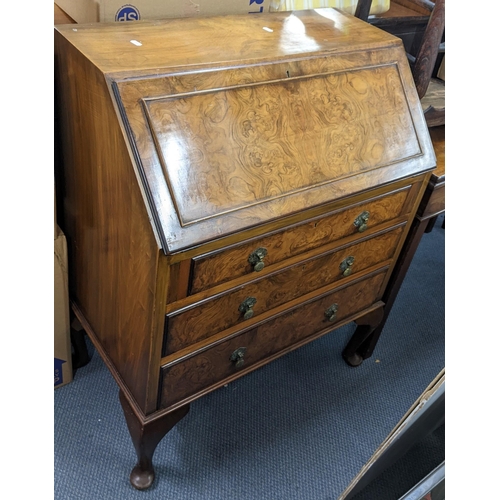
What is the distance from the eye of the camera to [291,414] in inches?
67.3

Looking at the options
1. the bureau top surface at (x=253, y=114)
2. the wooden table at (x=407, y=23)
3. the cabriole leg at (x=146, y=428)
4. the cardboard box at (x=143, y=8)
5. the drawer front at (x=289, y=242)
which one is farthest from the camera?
the wooden table at (x=407, y=23)

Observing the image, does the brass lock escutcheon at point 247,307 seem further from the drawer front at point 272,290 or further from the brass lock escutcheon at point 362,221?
the brass lock escutcheon at point 362,221

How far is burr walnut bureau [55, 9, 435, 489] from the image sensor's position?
97 centimetres

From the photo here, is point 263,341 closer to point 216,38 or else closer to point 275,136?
point 275,136

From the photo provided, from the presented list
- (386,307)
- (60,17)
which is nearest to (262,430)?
(386,307)

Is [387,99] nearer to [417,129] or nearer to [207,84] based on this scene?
[417,129]

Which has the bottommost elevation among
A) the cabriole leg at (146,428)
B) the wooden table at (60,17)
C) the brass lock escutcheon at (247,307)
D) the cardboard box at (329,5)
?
the cabriole leg at (146,428)

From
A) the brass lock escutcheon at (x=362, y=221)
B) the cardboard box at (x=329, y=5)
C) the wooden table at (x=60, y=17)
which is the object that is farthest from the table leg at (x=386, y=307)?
the wooden table at (x=60, y=17)

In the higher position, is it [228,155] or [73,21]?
[73,21]

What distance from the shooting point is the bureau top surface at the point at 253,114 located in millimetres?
946

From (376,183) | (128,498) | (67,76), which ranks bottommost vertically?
(128,498)

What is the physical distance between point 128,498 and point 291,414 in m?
0.58

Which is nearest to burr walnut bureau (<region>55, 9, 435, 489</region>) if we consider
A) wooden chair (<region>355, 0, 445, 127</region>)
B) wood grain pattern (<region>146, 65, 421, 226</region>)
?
wood grain pattern (<region>146, 65, 421, 226</region>)

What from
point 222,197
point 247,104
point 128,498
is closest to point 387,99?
point 247,104
